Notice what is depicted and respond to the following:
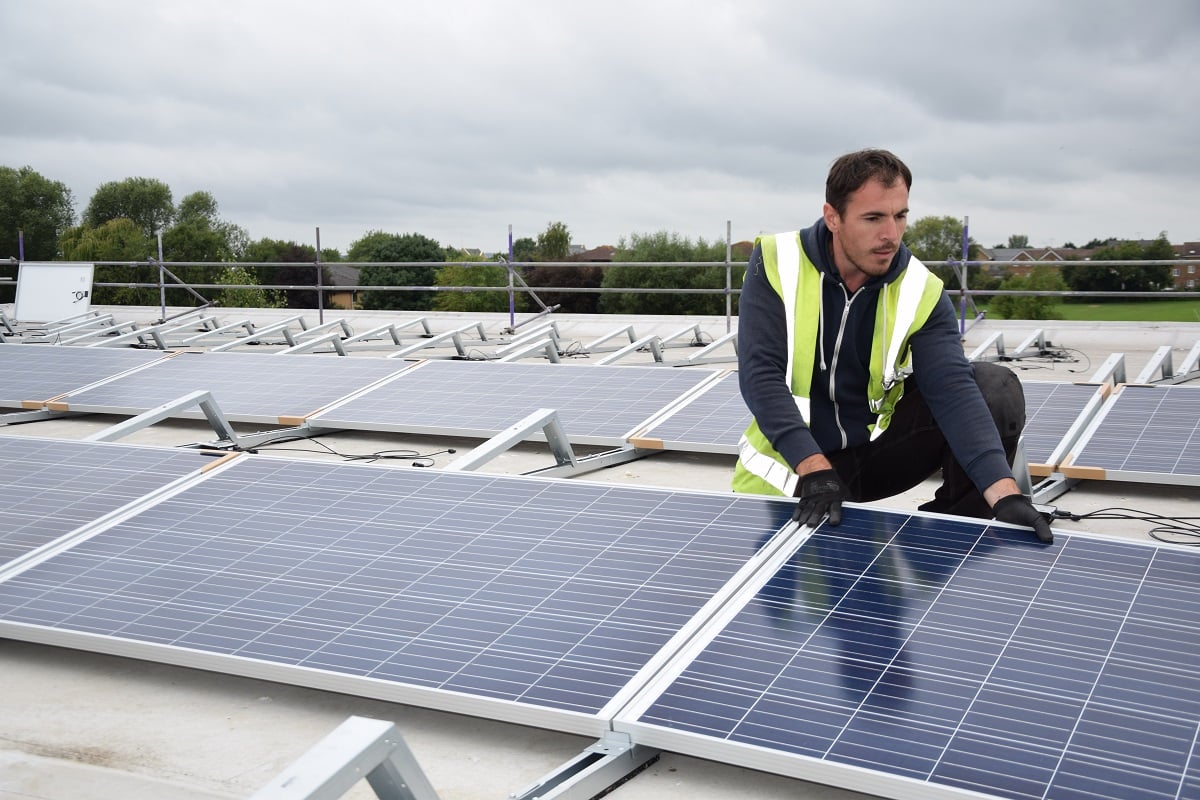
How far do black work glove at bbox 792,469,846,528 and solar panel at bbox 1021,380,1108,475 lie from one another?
2.45m

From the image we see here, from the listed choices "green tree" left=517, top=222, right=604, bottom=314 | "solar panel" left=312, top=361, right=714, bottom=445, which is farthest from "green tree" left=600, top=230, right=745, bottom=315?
"solar panel" left=312, top=361, right=714, bottom=445

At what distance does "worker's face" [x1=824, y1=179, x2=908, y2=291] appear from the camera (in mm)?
3434

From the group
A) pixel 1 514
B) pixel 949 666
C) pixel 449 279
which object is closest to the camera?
pixel 949 666

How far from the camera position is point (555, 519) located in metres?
3.63

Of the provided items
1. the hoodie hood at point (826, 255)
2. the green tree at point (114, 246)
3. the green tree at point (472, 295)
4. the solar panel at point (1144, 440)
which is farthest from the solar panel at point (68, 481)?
the green tree at point (472, 295)

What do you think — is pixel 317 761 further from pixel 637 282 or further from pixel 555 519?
pixel 637 282

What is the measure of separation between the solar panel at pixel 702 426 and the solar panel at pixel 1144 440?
1749 mm

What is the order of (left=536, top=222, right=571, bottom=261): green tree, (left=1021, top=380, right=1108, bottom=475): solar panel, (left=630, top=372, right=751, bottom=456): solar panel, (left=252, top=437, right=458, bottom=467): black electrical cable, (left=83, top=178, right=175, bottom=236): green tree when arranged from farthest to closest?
(left=536, top=222, right=571, bottom=261): green tree, (left=83, top=178, right=175, bottom=236): green tree, (left=252, top=437, right=458, bottom=467): black electrical cable, (left=630, top=372, right=751, bottom=456): solar panel, (left=1021, top=380, right=1108, bottom=475): solar panel

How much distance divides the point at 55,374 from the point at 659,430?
215 inches

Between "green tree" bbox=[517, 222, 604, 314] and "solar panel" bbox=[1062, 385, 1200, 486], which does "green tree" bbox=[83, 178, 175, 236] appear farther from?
"solar panel" bbox=[1062, 385, 1200, 486]

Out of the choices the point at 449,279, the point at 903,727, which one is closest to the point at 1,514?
the point at 903,727

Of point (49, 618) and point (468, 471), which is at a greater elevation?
point (468, 471)

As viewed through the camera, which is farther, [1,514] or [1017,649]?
[1,514]

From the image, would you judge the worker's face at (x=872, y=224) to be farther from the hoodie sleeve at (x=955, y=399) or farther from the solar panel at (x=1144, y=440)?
the solar panel at (x=1144, y=440)
